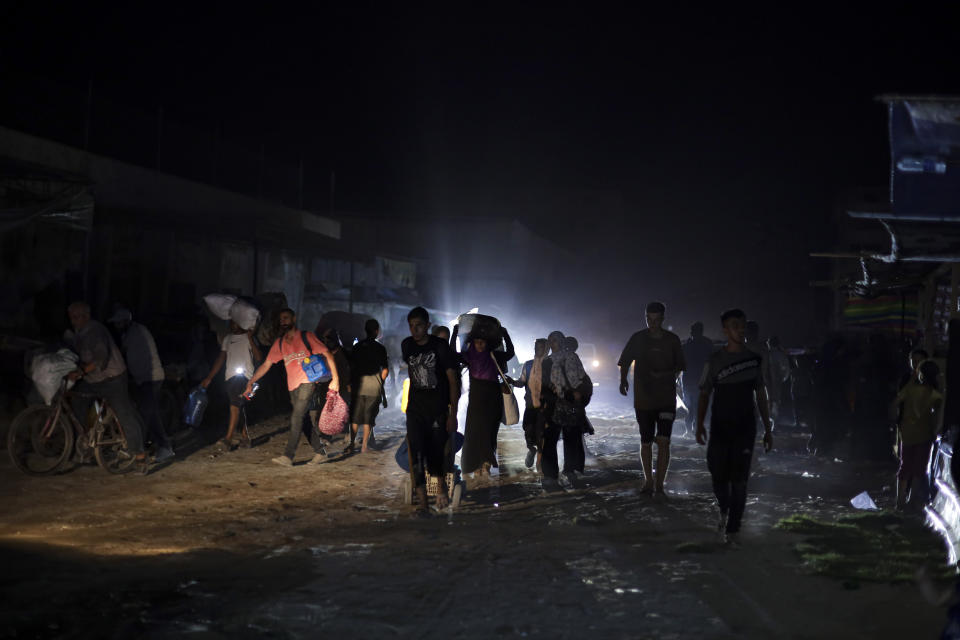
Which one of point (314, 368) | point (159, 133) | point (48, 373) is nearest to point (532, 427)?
point (314, 368)

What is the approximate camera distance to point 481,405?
980 cm

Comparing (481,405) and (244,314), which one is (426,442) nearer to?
(481,405)

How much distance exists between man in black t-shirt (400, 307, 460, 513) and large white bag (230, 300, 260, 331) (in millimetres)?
5245

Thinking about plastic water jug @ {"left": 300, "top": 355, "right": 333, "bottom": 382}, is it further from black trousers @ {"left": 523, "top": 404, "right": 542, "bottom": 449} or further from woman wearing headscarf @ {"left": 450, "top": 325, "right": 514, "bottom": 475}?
black trousers @ {"left": 523, "top": 404, "right": 542, "bottom": 449}

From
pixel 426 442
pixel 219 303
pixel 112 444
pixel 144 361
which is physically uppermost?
pixel 219 303

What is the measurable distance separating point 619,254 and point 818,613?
59996mm

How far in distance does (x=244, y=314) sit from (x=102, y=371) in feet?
10.4

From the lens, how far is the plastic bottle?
7.12 meters

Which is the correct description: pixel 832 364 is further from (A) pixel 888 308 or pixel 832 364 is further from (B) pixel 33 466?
(B) pixel 33 466

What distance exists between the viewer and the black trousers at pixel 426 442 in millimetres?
8070

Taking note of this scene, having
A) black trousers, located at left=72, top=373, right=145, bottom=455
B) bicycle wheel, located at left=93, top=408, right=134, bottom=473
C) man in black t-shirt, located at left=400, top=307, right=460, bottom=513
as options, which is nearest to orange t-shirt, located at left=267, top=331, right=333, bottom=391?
black trousers, located at left=72, top=373, right=145, bottom=455

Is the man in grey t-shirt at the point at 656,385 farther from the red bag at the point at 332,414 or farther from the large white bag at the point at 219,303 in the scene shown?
the large white bag at the point at 219,303

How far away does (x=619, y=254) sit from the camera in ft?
210

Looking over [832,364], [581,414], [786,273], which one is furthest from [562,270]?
[581,414]
